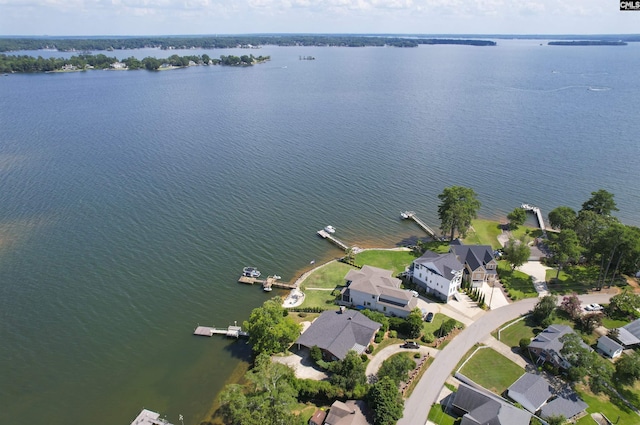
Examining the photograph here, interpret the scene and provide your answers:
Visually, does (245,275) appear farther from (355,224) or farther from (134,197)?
(134,197)

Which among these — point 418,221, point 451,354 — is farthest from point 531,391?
point 418,221

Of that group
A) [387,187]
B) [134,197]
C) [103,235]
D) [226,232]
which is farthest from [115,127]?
[387,187]

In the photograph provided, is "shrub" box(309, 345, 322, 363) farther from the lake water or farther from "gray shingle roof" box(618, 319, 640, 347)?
"gray shingle roof" box(618, 319, 640, 347)

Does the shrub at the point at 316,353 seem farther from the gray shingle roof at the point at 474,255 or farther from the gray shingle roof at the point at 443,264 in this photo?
the gray shingle roof at the point at 474,255

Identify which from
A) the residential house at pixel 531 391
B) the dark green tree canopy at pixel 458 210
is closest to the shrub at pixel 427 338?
the residential house at pixel 531 391

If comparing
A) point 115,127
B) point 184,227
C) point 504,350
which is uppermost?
point 115,127

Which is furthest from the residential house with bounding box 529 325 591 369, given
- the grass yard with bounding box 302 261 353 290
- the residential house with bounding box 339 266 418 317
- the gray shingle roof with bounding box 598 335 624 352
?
the grass yard with bounding box 302 261 353 290
